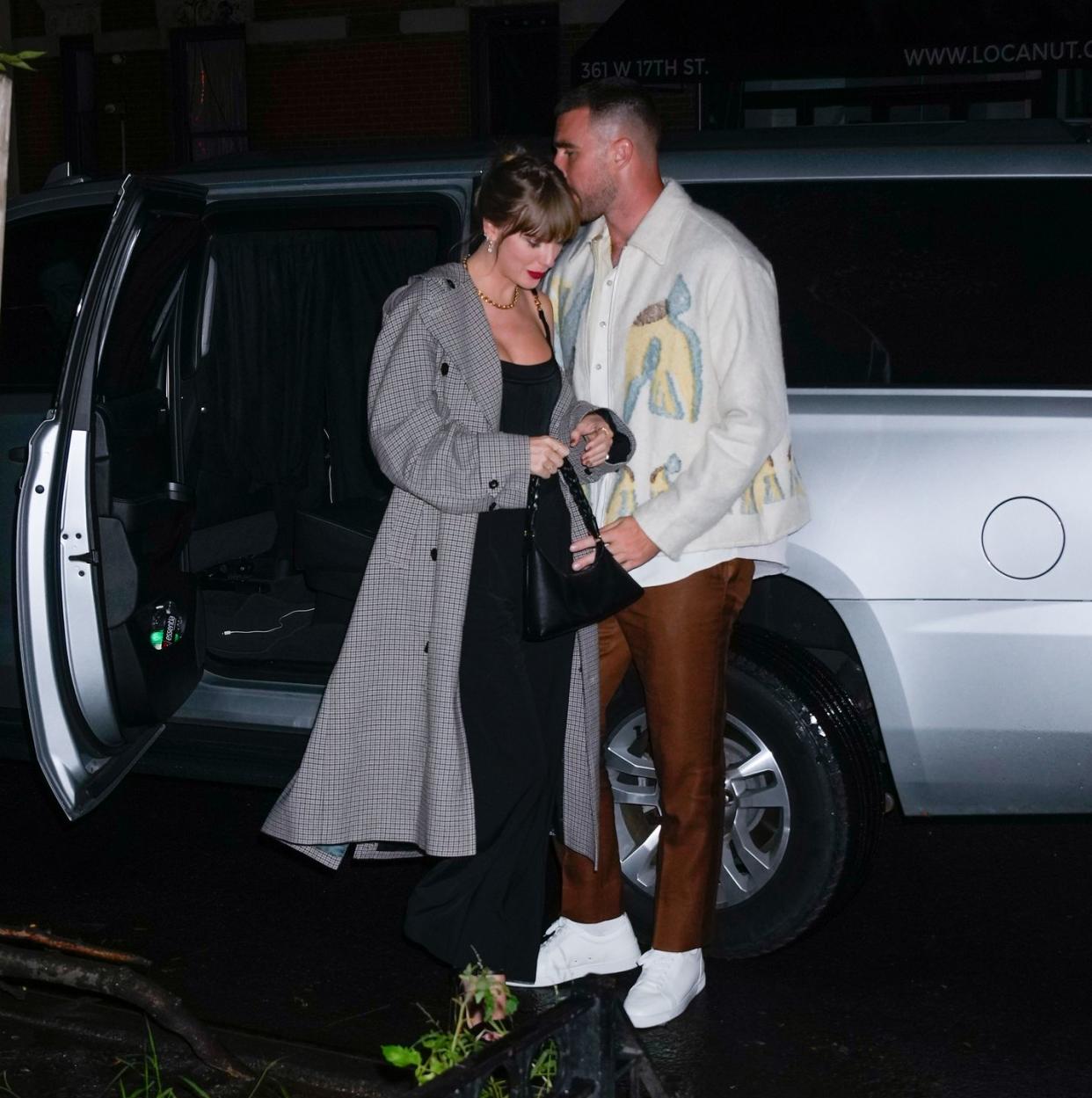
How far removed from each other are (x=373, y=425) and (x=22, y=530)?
1180 millimetres

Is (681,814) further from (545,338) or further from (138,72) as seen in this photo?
(138,72)

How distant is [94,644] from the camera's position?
3969 mm

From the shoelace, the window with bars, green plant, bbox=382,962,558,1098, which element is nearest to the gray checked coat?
green plant, bbox=382,962,558,1098

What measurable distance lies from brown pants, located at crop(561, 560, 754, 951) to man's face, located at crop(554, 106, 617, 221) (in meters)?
0.81

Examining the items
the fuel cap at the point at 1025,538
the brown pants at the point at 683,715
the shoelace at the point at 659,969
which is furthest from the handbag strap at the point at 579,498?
Answer: the shoelace at the point at 659,969

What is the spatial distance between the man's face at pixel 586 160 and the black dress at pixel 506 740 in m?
0.38

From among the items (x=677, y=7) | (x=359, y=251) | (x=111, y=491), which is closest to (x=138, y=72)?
(x=677, y=7)

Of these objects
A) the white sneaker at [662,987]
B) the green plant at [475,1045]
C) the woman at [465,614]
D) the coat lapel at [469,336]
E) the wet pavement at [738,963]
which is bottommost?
the wet pavement at [738,963]

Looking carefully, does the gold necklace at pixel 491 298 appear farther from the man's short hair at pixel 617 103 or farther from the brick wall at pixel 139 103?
the brick wall at pixel 139 103

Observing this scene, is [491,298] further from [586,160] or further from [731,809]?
[731,809]

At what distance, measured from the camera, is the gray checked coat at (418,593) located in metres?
3.17

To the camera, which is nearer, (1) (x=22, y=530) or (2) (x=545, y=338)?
(2) (x=545, y=338)

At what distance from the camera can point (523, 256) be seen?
321 cm

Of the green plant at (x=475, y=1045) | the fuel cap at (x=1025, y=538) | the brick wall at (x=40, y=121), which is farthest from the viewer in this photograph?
the brick wall at (x=40, y=121)
